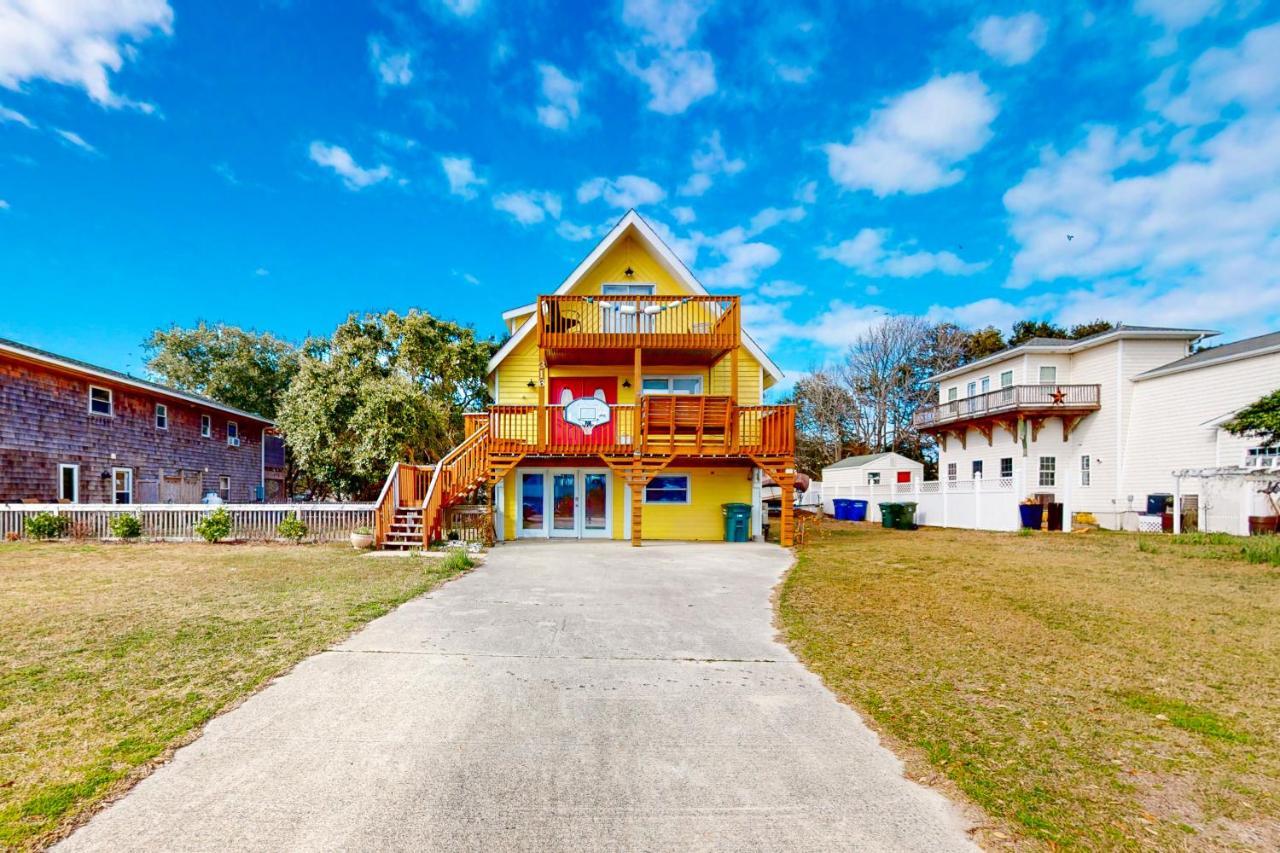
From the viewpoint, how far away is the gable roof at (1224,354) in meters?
17.8

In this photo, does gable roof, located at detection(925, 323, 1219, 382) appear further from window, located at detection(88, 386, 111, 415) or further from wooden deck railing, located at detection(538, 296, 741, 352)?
window, located at detection(88, 386, 111, 415)

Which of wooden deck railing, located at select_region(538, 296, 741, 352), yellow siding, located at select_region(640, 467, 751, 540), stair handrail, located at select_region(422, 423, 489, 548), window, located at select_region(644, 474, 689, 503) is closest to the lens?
stair handrail, located at select_region(422, 423, 489, 548)

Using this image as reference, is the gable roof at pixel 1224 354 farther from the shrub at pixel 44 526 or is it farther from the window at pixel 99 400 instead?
the window at pixel 99 400

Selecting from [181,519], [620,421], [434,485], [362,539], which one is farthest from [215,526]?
[620,421]

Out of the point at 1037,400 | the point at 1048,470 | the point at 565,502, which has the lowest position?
the point at 565,502

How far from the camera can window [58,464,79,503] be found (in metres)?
16.7

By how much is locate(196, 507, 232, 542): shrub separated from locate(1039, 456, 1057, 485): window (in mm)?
30900

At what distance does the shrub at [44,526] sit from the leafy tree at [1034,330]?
47.9 meters

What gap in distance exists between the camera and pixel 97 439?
1805cm

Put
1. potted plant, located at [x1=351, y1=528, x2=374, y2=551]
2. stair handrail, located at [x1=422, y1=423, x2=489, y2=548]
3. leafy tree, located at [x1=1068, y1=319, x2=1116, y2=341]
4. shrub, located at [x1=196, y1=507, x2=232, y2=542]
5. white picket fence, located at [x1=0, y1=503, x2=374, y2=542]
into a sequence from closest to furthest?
1. stair handrail, located at [x1=422, y1=423, x2=489, y2=548]
2. potted plant, located at [x1=351, y1=528, x2=374, y2=551]
3. shrub, located at [x1=196, y1=507, x2=232, y2=542]
4. white picket fence, located at [x1=0, y1=503, x2=374, y2=542]
5. leafy tree, located at [x1=1068, y1=319, x2=1116, y2=341]

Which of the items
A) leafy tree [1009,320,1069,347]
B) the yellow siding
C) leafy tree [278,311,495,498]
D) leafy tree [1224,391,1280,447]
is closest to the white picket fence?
leafy tree [278,311,495,498]

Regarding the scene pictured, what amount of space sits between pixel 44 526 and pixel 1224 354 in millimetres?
36489

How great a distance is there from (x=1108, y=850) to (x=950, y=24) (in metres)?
17.0

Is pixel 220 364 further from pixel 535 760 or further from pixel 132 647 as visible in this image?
pixel 535 760
